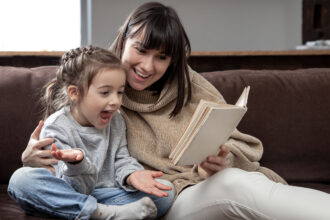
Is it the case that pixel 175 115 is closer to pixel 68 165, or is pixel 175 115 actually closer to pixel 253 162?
pixel 253 162

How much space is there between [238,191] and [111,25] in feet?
9.16

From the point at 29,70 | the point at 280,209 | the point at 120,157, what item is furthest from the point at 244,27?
the point at 280,209

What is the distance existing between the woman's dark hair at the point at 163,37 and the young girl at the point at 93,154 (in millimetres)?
144

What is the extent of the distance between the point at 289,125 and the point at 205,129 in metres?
0.81

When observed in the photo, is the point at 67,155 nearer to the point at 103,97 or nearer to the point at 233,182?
the point at 103,97

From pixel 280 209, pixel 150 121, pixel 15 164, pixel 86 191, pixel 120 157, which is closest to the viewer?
pixel 280 209

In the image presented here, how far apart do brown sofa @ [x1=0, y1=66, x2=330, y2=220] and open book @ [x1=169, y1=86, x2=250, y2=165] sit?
63cm

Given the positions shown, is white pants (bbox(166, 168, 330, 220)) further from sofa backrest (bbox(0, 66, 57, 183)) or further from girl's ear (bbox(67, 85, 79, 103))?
sofa backrest (bbox(0, 66, 57, 183))

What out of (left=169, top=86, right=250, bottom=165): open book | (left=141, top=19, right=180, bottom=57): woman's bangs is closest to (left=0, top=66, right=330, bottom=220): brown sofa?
(left=141, top=19, right=180, bottom=57): woman's bangs

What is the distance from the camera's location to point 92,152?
60.3 inches

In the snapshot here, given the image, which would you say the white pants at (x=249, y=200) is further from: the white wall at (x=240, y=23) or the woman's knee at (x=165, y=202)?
the white wall at (x=240, y=23)

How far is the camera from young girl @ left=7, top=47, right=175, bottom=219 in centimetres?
137

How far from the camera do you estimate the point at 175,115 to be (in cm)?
175

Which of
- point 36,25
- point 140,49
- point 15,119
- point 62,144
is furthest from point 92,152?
point 36,25
